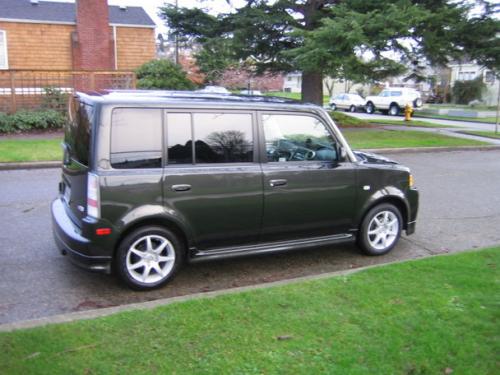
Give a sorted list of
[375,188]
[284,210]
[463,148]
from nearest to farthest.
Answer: [284,210], [375,188], [463,148]

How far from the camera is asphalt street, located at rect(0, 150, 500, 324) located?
4438mm

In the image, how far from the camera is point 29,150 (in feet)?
40.4

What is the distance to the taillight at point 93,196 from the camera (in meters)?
4.18

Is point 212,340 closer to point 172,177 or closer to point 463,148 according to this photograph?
point 172,177

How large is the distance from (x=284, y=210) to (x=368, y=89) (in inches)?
2144

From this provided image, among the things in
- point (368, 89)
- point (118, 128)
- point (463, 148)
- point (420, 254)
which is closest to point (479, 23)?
point (463, 148)

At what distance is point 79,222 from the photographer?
439 cm

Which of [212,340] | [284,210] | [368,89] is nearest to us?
[212,340]

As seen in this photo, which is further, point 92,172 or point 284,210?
point 284,210

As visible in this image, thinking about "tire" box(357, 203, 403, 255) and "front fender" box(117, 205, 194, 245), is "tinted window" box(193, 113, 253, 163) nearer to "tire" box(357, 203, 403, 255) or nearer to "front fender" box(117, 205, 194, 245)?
"front fender" box(117, 205, 194, 245)

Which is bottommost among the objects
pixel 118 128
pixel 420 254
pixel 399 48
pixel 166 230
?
pixel 420 254

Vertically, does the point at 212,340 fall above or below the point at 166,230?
below

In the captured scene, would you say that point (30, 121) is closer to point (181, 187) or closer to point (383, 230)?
point (181, 187)

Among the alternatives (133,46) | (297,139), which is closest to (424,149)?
(297,139)
